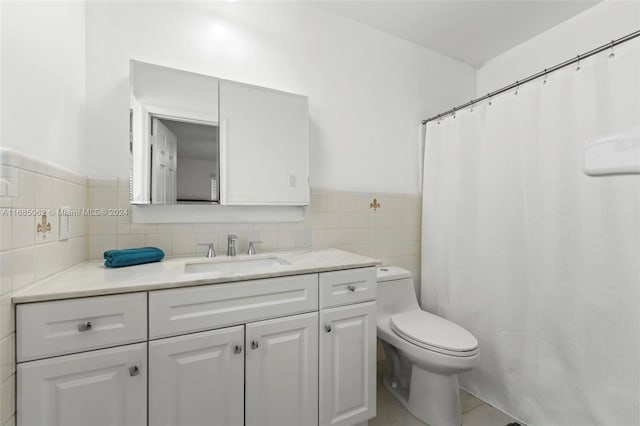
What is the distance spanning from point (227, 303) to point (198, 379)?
284 millimetres

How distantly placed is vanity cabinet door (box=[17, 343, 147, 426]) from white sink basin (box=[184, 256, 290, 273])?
0.45 meters

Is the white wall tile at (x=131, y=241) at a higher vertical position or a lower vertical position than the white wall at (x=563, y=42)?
lower

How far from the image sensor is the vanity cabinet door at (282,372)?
115cm

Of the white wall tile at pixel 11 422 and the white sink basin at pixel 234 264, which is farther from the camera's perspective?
the white sink basin at pixel 234 264

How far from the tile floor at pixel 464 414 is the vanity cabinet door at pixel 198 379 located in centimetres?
87

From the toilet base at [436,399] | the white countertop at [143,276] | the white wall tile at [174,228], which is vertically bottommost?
the toilet base at [436,399]

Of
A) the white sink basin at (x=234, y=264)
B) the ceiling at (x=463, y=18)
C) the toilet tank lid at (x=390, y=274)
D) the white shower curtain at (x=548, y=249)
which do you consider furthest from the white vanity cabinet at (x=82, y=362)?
the ceiling at (x=463, y=18)

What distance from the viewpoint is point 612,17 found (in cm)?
171

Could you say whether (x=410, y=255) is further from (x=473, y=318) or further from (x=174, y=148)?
(x=174, y=148)

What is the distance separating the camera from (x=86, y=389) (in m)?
0.91

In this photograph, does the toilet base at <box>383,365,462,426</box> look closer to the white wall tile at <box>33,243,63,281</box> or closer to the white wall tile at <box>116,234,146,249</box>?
the white wall tile at <box>116,234,146,249</box>

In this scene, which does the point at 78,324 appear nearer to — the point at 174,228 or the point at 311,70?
the point at 174,228

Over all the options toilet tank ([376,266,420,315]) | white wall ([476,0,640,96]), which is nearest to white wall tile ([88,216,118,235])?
toilet tank ([376,266,420,315])
